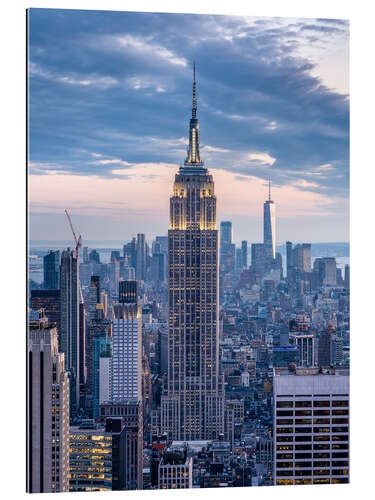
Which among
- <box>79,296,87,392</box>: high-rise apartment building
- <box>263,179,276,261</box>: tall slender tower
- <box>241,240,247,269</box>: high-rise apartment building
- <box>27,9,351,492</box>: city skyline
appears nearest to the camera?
<box>27,9,351,492</box>: city skyline

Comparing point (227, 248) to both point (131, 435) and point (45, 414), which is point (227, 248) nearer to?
point (131, 435)

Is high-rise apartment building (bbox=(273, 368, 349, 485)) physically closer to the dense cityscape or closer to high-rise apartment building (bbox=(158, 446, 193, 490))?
the dense cityscape

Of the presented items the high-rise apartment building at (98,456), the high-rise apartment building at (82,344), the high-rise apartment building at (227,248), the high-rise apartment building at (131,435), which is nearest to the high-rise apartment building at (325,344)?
the high-rise apartment building at (227,248)

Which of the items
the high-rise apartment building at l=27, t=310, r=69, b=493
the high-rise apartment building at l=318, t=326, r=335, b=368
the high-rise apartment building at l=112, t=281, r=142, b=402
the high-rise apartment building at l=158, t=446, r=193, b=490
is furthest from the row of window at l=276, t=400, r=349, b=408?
the high-rise apartment building at l=112, t=281, r=142, b=402

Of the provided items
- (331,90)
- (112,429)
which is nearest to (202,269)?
(112,429)

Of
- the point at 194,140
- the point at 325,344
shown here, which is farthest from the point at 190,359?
the point at 194,140

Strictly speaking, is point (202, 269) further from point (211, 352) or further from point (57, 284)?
point (57, 284)
